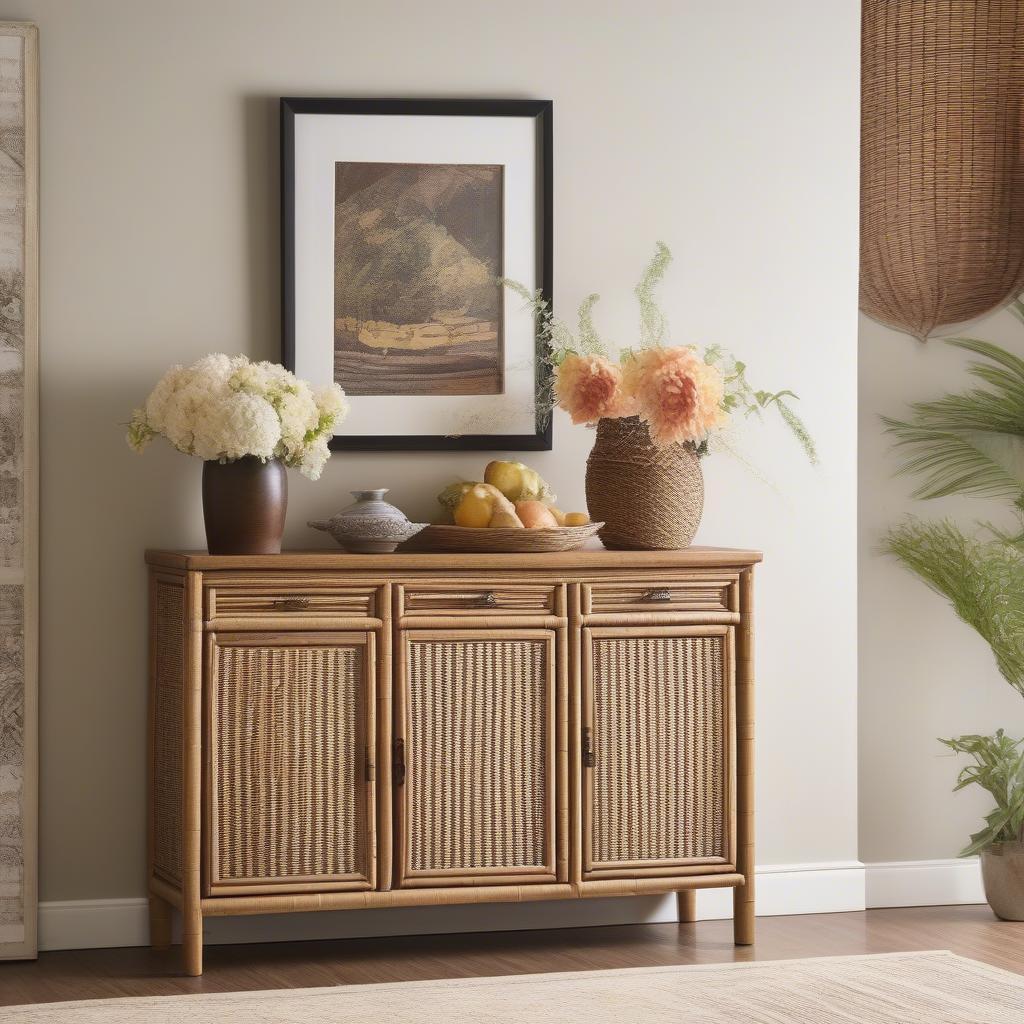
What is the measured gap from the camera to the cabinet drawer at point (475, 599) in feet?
9.80

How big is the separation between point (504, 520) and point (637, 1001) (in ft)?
3.55

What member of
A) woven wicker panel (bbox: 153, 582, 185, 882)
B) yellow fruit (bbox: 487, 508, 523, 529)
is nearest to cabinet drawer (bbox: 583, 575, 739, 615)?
yellow fruit (bbox: 487, 508, 523, 529)

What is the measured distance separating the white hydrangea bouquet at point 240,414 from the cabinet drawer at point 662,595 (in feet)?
2.33

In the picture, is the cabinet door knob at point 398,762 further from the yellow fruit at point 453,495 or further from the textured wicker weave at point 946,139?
the textured wicker weave at point 946,139

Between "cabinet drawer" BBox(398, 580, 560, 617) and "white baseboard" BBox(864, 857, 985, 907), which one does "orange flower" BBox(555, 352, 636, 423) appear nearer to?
"cabinet drawer" BBox(398, 580, 560, 617)

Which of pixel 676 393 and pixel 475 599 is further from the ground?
pixel 676 393

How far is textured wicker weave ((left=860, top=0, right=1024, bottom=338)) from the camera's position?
88cm

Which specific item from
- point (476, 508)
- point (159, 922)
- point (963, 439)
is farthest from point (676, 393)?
point (159, 922)

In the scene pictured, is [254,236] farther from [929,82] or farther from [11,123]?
[929,82]

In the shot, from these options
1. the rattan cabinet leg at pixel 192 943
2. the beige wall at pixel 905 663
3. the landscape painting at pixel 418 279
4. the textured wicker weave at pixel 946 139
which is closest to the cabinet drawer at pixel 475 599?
the landscape painting at pixel 418 279

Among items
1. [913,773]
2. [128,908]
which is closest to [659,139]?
[913,773]

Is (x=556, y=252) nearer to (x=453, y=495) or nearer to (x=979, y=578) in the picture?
(x=453, y=495)

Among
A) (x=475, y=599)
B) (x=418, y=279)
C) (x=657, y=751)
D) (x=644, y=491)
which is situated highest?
(x=418, y=279)

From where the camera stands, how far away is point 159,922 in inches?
124
